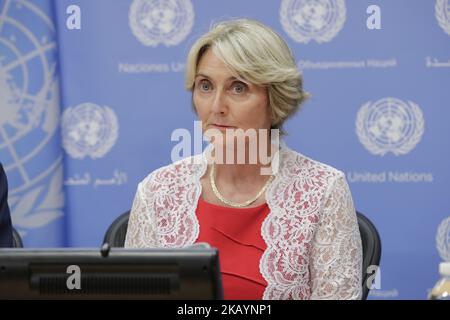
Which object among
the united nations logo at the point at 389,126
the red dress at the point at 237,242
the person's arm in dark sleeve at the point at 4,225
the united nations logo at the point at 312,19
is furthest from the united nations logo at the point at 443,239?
the person's arm in dark sleeve at the point at 4,225

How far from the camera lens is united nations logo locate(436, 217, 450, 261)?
3.56 m

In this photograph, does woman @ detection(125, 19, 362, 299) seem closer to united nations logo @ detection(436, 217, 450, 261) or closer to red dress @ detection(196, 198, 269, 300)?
red dress @ detection(196, 198, 269, 300)

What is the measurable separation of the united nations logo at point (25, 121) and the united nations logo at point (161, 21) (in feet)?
1.34

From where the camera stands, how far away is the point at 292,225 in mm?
2205

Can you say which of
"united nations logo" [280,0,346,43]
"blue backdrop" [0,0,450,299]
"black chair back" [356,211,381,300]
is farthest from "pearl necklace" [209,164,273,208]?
"united nations logo" [280,0,346,43]

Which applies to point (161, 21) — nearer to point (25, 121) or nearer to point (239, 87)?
point (25, 121)

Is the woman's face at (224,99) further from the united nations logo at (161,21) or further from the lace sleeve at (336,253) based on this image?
the united nations logo at (161,21)

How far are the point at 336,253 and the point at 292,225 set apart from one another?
15 centimetres

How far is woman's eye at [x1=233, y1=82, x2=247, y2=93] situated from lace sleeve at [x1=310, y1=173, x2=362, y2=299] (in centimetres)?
38

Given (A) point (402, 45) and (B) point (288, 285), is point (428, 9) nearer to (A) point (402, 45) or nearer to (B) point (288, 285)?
(A) point (402, 45)

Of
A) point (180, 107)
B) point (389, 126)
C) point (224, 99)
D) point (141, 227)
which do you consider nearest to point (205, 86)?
point (224, 99)

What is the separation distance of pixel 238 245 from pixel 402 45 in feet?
5.74

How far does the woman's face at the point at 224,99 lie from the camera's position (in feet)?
7.24
